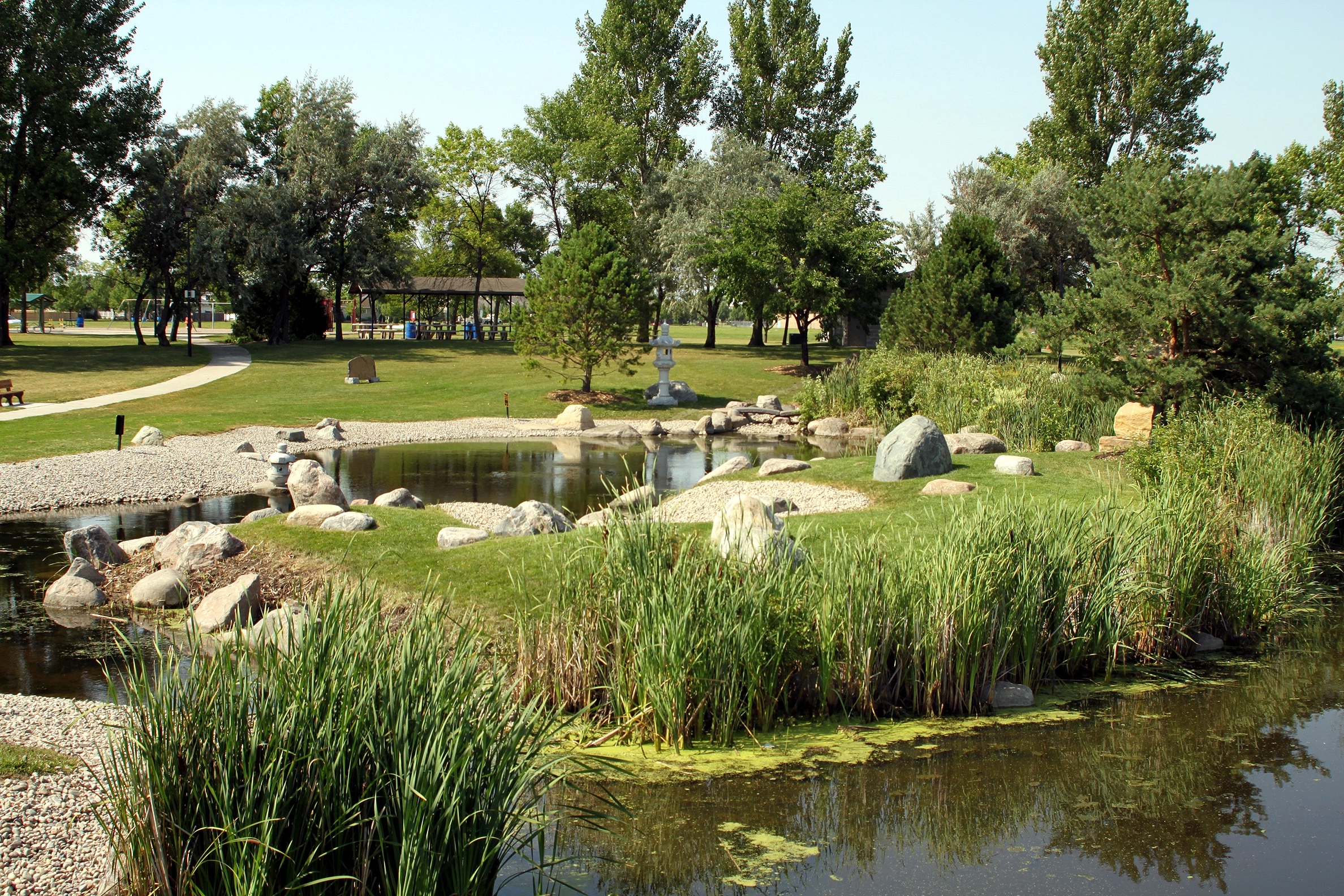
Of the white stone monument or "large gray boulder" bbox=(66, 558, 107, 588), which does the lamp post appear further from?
"large gray boulder" bbox=(66, 558, 107, 588)

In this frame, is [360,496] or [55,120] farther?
[55,120]

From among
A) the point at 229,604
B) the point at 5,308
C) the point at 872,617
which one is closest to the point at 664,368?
the point at 229,604

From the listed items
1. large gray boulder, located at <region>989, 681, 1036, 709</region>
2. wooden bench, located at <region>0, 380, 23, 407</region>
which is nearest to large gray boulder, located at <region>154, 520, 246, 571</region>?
large gray boulder, located at <region>989, 681, 1036, 709</region>

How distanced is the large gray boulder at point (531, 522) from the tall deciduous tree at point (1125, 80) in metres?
39.7

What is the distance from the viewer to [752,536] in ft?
24.5

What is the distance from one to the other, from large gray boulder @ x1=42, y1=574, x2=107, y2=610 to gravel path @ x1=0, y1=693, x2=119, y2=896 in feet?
13.5

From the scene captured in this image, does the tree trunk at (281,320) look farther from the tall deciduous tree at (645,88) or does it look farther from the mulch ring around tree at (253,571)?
the mulch ring around tree at (253,571)

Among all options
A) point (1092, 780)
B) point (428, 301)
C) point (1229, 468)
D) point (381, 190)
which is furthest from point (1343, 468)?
point (428, 301)

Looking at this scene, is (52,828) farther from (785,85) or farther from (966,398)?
(785,85)

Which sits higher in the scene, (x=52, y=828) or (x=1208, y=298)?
(x=1208, y=298)

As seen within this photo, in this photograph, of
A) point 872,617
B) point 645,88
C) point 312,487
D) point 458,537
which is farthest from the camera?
point 645,88

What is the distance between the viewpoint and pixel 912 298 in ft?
99.0

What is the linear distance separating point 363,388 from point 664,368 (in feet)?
30.3

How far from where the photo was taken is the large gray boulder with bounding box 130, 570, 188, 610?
9.55m
